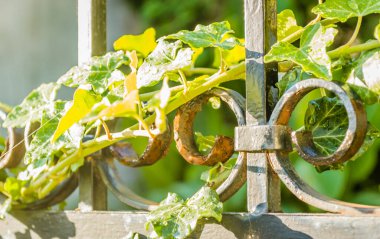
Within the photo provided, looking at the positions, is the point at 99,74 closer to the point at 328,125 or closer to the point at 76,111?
the point at 76,111

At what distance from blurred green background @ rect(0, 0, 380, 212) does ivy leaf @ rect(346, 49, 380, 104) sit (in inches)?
55.9

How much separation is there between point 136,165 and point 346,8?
32 centimetres

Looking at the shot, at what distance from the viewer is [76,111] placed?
28.5 inches

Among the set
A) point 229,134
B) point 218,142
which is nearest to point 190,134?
point 218,142

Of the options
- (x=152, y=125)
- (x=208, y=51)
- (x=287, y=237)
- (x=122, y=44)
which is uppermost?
(x=208, y=51)

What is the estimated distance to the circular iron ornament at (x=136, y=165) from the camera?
0.74 meters

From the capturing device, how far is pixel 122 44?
2.93 ft

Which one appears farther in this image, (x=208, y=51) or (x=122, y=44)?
(x=208, y=51)

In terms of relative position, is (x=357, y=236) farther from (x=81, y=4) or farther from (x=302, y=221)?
(x=81, y=4)

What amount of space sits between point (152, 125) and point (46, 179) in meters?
0.23

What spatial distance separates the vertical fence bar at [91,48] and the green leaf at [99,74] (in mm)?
112

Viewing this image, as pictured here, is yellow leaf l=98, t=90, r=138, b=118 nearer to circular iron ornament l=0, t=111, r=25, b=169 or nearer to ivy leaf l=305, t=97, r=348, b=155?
ivy leaf l=305, t=97, r=348, b=155

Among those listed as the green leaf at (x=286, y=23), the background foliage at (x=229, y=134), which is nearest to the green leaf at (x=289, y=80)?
the green leaf at (x=286, y=23)

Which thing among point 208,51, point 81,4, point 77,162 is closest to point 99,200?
point 77,162
